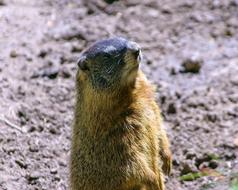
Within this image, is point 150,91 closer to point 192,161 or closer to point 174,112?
point 192,161

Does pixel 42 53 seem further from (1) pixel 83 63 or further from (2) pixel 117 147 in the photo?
(2) pixel 117 147

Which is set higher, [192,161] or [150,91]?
[150,91]

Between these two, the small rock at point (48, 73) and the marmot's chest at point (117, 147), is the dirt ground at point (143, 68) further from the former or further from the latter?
the marmot's chest at point (117, 147)

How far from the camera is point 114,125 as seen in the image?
16.7ft

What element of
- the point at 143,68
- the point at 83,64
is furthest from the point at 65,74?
the point at 83,64

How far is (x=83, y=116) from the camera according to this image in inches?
205

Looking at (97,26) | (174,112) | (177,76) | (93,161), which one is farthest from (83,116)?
(97,26)

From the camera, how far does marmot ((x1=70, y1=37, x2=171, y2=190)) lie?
503 cm

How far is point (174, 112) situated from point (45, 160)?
4.09 ft

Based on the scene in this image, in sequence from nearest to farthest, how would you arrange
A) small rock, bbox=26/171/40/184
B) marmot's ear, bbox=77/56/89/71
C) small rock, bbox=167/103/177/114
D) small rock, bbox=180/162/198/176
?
marmot's ear, bbox=77/56/89/71, small rock, bbox=26/171/40/184, small rock, bbox=180/162/198/176, small rock, bbox=167/103/177/114

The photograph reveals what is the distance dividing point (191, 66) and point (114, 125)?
7.12 ft

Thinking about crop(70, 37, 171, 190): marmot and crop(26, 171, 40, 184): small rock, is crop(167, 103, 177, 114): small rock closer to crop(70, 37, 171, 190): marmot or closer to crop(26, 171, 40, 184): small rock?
crop(70, 37, 171, 190): marmot

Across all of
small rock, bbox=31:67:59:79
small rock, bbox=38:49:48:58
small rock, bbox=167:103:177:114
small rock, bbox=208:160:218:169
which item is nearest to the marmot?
small rock, bbox=208:160:218:169

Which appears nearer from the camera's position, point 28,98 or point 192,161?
point 192,161
